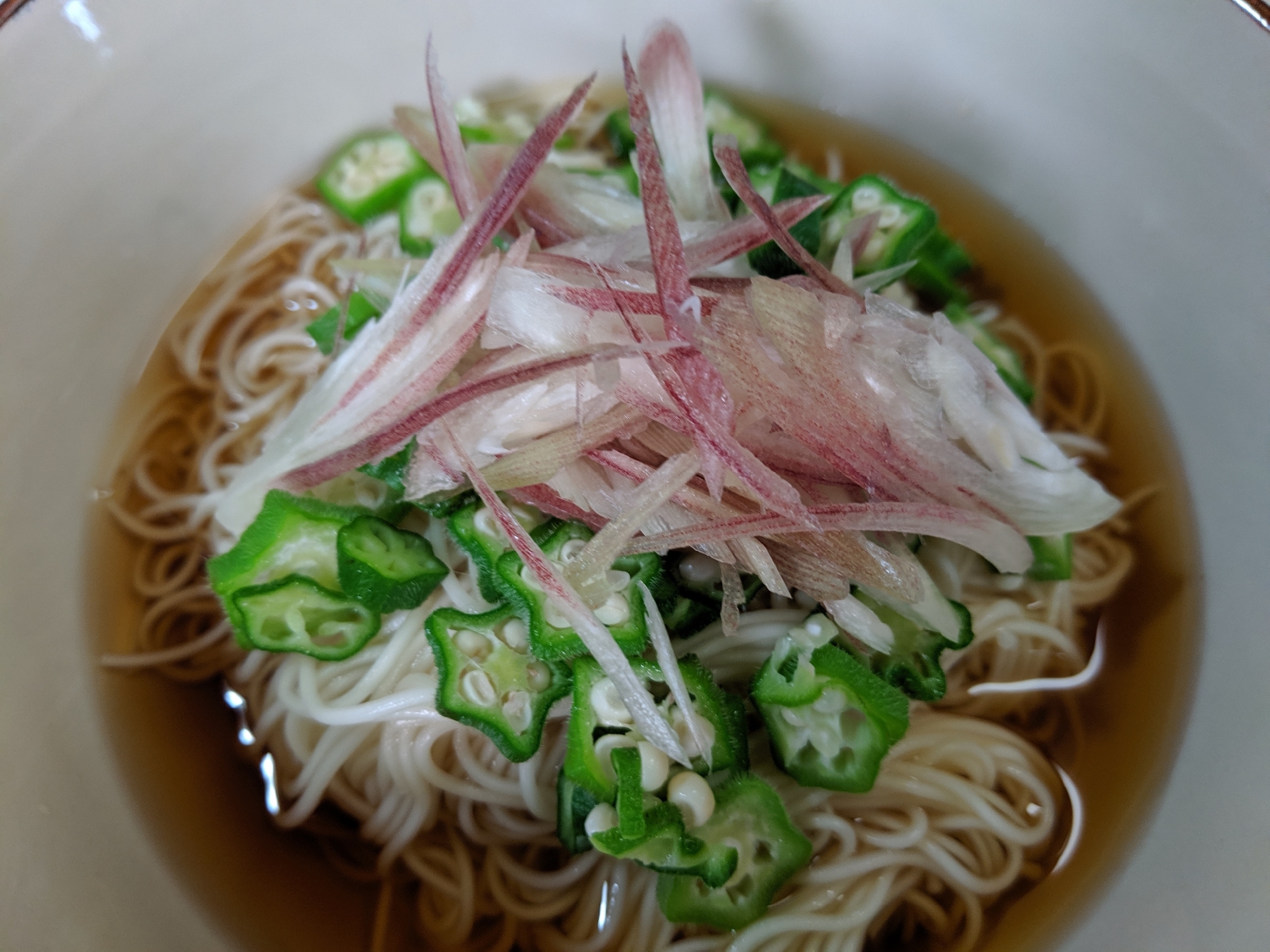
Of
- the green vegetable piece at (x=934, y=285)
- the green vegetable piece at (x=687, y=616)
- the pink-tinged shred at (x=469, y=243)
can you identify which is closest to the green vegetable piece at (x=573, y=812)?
the green vegetable piece at (x=687, y=616)

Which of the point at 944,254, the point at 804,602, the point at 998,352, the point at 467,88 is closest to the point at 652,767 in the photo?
the point at 804,602

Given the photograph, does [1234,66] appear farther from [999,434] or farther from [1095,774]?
[1095,774]

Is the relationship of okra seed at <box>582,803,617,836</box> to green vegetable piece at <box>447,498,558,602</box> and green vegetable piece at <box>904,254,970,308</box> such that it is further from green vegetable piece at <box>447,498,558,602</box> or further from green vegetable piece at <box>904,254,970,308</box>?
green vegetable piece at <box>904,254,970,308</box>

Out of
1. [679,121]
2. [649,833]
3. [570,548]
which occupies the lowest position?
[649,833]

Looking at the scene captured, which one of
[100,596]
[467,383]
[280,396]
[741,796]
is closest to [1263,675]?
[741,796]

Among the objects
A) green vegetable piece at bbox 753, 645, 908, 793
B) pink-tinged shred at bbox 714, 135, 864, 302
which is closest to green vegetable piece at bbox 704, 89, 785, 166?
pink-tinged shred at bbox 714, 135, 864, 302

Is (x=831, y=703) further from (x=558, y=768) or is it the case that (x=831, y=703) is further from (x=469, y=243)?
(x=469, y=243)
